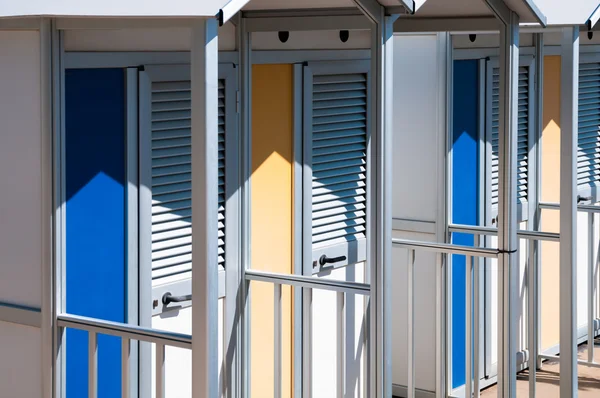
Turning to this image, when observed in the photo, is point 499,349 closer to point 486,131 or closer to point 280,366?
point 280,366

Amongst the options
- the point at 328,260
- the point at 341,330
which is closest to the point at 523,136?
the point at 328,260

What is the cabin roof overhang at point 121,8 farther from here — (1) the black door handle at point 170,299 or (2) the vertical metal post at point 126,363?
(1) the black door handle at point 170,299

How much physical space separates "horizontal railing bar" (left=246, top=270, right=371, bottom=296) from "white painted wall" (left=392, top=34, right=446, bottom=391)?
5.58 feet

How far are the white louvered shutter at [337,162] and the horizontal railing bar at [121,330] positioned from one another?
1753 millimetres

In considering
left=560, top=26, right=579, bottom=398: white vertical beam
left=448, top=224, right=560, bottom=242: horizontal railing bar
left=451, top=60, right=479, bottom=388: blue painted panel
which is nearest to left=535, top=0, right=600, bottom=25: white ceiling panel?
left=560, top=26, right=579, bottom=398: white vertical beam

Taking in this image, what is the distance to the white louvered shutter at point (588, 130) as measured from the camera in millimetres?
7949

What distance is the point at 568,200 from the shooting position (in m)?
5.45

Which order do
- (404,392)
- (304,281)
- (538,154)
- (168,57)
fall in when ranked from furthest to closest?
1. (538,154)
2. (404,392)
3. (304,281)
4. (168,57)

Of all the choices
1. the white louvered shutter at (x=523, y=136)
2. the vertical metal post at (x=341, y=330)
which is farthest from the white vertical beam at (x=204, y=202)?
the white louvered shutter at (x=523, y=136)

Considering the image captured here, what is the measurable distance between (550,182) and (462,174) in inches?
53.6

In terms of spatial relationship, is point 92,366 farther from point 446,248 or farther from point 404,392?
point 404,392

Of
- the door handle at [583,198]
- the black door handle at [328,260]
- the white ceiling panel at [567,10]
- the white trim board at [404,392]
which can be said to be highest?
the white ceiling panel at [567,10]

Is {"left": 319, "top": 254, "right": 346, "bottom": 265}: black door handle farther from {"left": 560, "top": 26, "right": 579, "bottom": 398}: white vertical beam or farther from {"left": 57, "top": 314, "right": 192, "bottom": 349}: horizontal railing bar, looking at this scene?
{"left": 57, "top": 314, "right": 192, "bottom": 349}: horizontal railing bar

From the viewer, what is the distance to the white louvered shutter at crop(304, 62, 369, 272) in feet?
17.5
